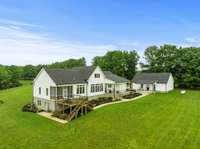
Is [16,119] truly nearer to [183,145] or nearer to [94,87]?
[94,87]

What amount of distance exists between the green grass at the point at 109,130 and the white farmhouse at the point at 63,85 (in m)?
3.17

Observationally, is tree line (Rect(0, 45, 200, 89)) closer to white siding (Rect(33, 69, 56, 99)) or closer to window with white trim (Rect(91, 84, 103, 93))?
white siding (Rect(33, 69, 56, 99))

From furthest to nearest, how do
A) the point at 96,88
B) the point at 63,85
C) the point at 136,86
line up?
the point at 136,86
the point at 96,88
the point at 63,85

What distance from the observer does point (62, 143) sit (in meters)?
13.9

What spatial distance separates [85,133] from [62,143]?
7.86 feet

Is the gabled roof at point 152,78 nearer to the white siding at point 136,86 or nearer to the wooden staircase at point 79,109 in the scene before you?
the white siding at point 136,86

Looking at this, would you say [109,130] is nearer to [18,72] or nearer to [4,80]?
[4,80]

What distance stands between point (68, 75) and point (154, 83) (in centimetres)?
2182

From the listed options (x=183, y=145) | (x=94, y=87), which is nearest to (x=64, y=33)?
(x=94, y=87)

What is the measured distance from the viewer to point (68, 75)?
26.3m

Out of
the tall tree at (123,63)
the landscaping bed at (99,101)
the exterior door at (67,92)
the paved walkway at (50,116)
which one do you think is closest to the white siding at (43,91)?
A: the paved walkway at (50,116)

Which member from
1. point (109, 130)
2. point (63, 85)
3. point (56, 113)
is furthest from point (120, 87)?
point (109, 130)

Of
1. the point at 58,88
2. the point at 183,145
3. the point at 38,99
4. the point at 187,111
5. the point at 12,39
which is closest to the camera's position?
the point at 183,145

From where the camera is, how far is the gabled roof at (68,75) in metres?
24.0
